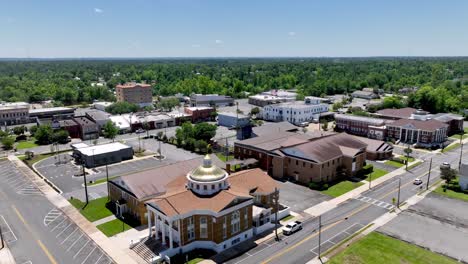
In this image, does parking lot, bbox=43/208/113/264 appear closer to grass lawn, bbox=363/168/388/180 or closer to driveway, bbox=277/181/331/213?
driveway, bbox=277/181/331/213

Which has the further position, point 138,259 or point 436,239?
point 436,239

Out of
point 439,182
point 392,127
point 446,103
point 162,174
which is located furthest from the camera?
point 446,103

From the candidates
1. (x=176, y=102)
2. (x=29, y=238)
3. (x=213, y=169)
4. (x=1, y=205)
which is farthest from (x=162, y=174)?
(x=176, y=102)

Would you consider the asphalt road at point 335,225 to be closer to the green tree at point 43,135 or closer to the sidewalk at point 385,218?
the sidewalk at point 385,218

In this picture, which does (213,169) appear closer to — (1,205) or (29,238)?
(29,238)

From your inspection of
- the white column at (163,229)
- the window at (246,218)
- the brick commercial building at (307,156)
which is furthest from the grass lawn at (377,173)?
the white column at (163,229)

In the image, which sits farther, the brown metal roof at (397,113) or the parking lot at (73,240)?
the brown metal roof at (397,113)

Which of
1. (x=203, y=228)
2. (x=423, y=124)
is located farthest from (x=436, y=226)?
(x=423, y=124)
